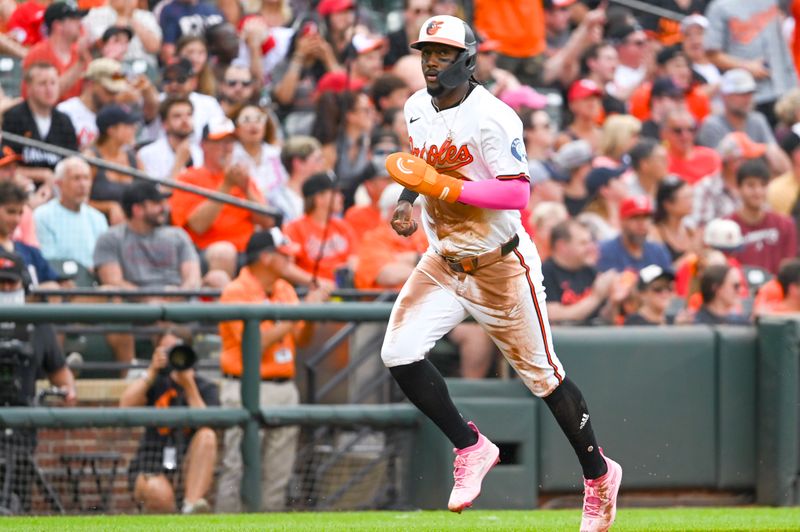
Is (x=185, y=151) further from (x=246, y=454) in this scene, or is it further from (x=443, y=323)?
(x=443, y=323)

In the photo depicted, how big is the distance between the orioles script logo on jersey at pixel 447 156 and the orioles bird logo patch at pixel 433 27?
445mm

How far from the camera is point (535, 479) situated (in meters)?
8.39

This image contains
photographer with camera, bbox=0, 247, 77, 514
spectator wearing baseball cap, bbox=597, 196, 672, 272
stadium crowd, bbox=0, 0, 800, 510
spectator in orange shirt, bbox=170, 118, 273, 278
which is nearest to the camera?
photographer with camera, bbox=0, 247, 77, 514

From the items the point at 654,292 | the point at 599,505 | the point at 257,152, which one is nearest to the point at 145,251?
the point at 257,152

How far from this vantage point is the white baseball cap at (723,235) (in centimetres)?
1097

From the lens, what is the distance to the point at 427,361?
5.95 m

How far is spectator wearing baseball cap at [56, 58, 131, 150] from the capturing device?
10.5 meters

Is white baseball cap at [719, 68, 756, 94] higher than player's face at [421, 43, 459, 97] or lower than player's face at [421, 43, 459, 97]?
lower

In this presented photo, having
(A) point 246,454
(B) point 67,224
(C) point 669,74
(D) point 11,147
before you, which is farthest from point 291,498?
(C) point 669,74

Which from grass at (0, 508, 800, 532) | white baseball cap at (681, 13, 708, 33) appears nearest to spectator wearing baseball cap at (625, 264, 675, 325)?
grass at (0, 508, 800, 532)

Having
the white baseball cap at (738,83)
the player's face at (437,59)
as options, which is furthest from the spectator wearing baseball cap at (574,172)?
the player's face at (437,59)

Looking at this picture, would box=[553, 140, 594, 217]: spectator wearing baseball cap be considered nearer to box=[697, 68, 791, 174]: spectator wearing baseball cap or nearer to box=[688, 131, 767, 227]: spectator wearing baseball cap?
box=[688, 131, 767, 227]: spectator wearing baseball cap

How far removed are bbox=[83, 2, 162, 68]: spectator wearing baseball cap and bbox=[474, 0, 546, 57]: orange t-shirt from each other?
11.0 ft

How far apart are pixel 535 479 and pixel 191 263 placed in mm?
2791
